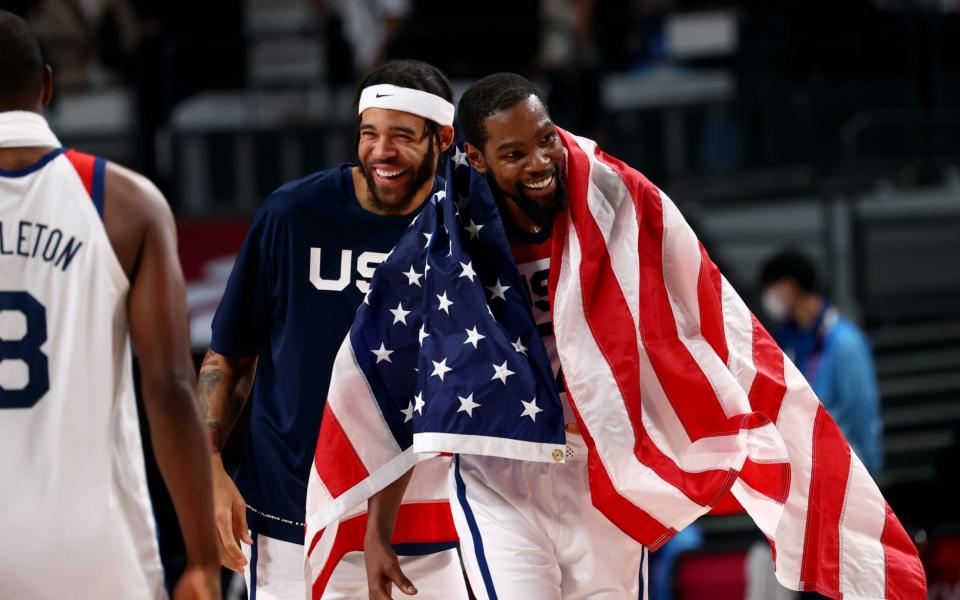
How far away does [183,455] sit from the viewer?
3.61m

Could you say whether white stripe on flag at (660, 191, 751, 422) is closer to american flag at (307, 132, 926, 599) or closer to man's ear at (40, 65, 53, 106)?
american flag at (307, 132, 926, 599)

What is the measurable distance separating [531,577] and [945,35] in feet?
33.2

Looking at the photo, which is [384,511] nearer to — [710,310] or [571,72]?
[710,310]

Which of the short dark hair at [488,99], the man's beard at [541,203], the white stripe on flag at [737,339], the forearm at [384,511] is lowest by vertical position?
the forearm at [384,511]

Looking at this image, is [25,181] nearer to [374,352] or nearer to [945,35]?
[374,352]

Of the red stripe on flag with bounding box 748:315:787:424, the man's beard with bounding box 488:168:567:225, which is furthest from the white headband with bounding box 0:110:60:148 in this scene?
the red stripe on flag with bounding box 748:315:787:424

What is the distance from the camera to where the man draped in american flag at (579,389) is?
443cm

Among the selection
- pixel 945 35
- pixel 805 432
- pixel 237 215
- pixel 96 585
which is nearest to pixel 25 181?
pixel 96 585

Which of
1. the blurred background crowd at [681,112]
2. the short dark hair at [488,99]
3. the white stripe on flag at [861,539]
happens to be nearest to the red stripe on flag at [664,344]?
the short dark hair at [488,99]

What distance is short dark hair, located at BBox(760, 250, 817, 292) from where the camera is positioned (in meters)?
8.98

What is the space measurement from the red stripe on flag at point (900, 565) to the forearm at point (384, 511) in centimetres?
146

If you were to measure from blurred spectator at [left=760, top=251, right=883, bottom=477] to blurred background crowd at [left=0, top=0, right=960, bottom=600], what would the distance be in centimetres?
114

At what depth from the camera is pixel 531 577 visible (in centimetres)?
439

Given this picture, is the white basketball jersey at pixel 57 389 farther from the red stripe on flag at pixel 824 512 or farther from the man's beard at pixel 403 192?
the red stripe on flag at pixel 824 512
